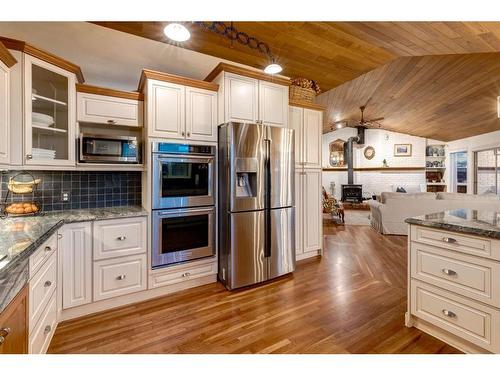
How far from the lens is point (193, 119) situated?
97.1 inches

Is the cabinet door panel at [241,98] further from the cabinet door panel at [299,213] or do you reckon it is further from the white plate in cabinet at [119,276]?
the white plate in cabinet at [119,276]

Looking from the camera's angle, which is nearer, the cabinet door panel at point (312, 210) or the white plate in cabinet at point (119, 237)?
the white plate in cabinet at point (119, 237)

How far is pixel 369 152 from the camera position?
30.5 feet

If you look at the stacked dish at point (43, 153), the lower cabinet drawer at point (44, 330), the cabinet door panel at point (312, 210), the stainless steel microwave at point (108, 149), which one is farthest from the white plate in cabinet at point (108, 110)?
the cabinet door panel at point (312, 210)

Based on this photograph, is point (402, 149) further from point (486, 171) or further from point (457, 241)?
point (457, 241)

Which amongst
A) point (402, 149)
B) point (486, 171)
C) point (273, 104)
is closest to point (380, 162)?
point (402, 149)

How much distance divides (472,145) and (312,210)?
7.05m

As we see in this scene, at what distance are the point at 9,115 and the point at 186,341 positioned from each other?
2.14 meters

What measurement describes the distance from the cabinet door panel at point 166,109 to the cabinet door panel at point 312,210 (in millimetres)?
1842

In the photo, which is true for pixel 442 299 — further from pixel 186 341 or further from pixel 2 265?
pixel 2 265

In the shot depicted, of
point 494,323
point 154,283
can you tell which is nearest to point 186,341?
point 154,283

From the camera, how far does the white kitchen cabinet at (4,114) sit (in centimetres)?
165

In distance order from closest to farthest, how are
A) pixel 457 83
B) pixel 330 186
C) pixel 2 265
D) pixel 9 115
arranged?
pixel 2 265 → pixel 9 115 → pixel 457 83 → pixel 330 186

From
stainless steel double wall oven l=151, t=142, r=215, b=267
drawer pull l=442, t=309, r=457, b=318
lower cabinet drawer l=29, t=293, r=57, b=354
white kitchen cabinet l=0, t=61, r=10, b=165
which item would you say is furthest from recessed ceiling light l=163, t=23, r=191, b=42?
drawer pull l=442, t=309, r=457, b=318
